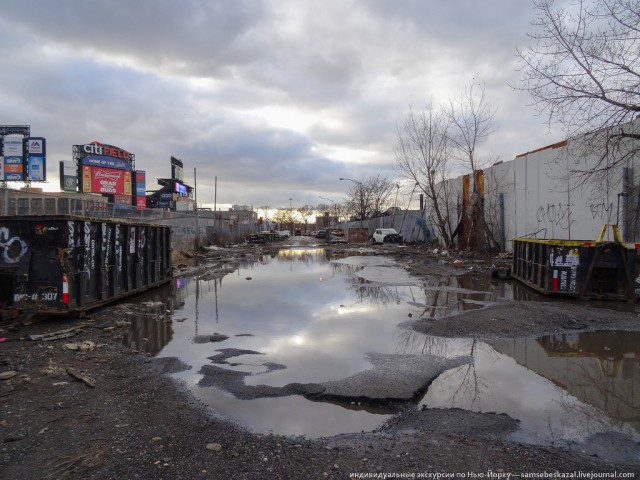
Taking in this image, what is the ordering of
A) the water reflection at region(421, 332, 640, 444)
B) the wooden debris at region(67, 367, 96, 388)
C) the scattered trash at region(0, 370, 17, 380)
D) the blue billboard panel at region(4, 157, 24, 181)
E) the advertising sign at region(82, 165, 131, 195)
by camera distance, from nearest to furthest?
the water reflection at region(421, 332, 640, 444), the wooden debris at region(67, 367, 96, 388), the scattered trash at region(0, 370, 17, 380), the blue billboard panel at region(4, 157, 24, 181), the advertising sign at region(82, 165, 131, 195)

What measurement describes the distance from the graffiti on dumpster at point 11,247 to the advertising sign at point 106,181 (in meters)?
44.6

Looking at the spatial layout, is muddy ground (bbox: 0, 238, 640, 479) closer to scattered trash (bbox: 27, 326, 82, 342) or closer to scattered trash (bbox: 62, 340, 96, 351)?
scattered trash (bbox: 62, 340, 96, 351)

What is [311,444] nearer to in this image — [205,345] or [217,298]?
[205,345]

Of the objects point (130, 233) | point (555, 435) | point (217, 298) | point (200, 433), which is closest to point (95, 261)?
point (130, 233)

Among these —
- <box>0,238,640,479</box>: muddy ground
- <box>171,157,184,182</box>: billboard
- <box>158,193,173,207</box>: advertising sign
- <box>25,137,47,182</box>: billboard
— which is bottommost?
<box>0,238,640,479</box>: muddy ground

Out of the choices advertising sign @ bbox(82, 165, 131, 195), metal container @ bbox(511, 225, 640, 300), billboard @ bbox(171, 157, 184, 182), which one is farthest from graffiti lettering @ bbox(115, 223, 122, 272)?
billboard @ bbox(171, 157, 184, 182)

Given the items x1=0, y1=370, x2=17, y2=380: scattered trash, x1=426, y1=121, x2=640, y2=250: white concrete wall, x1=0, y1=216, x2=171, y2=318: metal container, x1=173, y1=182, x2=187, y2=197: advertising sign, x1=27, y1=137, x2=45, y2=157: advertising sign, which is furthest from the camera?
x1=173, y1=182, x2=187, y2=197: advertising sign

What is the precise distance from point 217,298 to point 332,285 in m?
4.07

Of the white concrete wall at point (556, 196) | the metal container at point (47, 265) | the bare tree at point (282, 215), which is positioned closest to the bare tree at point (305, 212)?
the bare tree at point (282, 215)

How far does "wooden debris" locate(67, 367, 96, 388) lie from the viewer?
5.25 m

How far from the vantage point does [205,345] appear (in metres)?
7.25

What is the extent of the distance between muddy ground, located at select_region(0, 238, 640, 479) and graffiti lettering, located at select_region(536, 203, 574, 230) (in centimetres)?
1818

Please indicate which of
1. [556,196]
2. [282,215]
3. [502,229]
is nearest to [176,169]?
[502,229]

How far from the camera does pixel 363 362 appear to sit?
6.23 m
